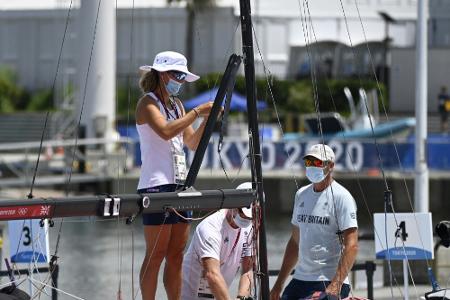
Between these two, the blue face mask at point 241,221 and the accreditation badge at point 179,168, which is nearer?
the accreditation badge at point 179,168

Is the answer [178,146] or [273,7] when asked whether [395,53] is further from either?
[178,146]

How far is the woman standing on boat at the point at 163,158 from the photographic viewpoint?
6.62 m

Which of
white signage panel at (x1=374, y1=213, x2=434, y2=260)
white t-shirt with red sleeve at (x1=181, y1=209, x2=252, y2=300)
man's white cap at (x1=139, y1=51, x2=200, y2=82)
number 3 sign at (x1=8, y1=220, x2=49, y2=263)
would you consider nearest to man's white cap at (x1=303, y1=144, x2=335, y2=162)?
white t-shirt with red sleeve at (x1=181, y1=209, x2=252, y2=300)

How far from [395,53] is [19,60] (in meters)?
15.1

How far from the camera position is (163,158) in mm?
6746

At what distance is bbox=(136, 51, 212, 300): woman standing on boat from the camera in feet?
21.7

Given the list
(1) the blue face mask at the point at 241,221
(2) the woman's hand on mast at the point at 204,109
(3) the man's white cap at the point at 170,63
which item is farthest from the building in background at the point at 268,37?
(2) the woman's hand on mast at the point at 204,109

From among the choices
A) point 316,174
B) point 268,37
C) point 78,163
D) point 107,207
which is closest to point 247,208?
point 316,174

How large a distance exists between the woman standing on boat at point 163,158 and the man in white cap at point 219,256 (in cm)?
21

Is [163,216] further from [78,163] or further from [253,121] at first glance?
[78,163]

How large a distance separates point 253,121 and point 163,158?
2.32ft

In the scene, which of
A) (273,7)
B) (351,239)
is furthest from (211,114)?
(273,7)

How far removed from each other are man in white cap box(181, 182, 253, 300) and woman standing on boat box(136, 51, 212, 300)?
0.68 ft

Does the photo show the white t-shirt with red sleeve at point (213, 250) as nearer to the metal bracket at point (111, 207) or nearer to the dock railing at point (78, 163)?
the metal bracket at point (111, 207)
